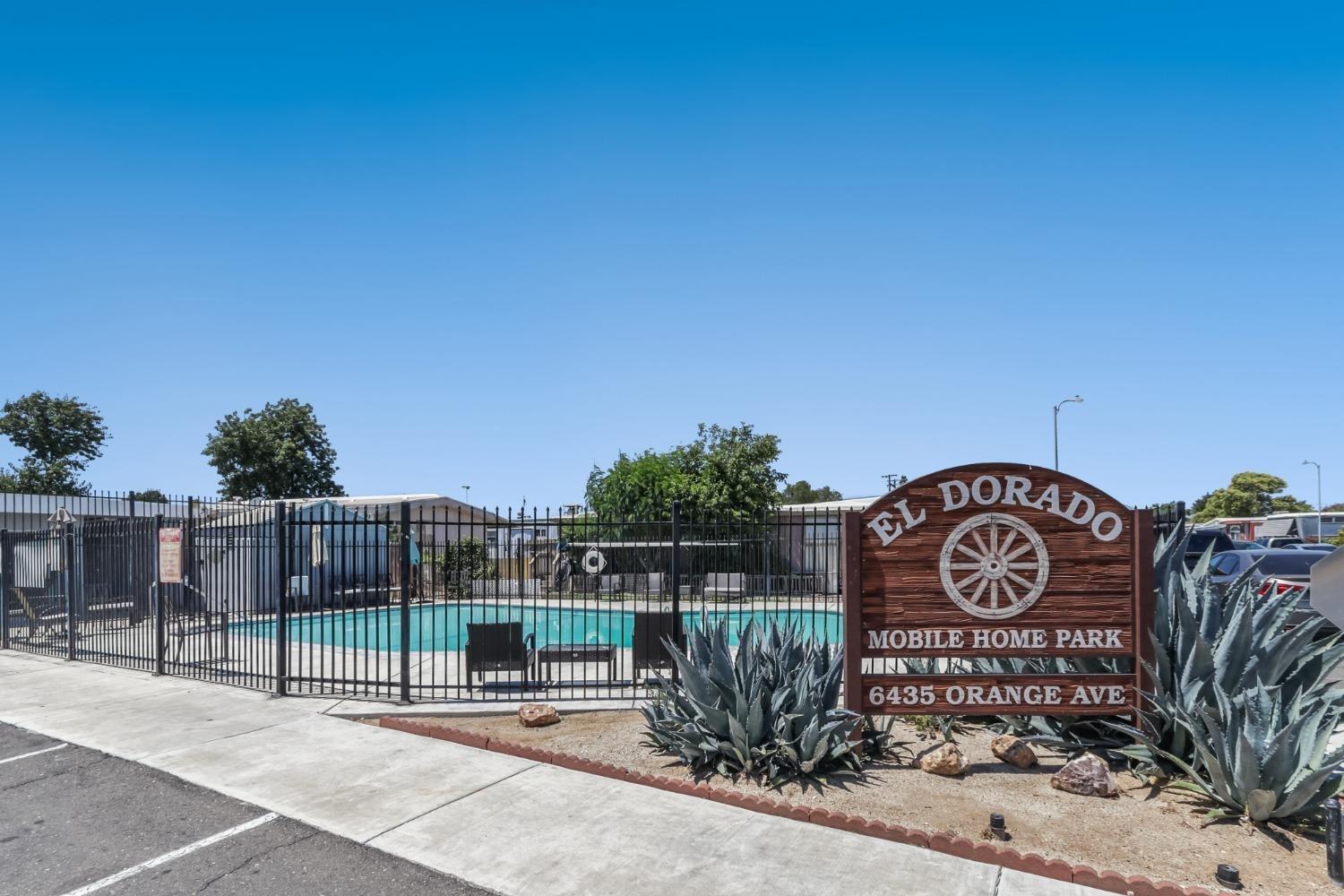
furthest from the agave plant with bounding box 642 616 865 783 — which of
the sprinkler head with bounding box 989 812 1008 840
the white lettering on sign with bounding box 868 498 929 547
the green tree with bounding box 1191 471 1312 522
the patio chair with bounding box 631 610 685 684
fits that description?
the green tree with bounding box 1191 471 1312 522

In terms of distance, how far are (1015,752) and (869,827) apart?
7.20ft

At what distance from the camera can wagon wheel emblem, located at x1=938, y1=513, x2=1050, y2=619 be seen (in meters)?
7.40

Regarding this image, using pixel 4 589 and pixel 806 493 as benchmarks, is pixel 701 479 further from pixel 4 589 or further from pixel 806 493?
pixel 806 493

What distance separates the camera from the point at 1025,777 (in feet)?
22.3

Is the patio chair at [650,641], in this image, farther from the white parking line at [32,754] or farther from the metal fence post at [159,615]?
the metal fence post at [159,615]

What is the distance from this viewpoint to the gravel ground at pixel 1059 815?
507 cm

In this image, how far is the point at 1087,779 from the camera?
6.40 m

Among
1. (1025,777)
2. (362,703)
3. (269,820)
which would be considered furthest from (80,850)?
(1025,777)

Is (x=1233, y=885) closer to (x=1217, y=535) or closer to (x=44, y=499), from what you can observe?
(x=1217, y=535)

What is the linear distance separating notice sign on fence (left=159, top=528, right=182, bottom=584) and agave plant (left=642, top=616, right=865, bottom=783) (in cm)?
793

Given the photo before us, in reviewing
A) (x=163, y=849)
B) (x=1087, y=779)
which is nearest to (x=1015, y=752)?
(x=1087, y=779)

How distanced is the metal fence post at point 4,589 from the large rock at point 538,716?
12899 millimetres

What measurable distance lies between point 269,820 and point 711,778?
3.39m

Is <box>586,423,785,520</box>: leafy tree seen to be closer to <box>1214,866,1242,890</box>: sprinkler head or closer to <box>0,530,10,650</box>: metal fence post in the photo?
<box>0,530,10,650</box>: metal fence post
